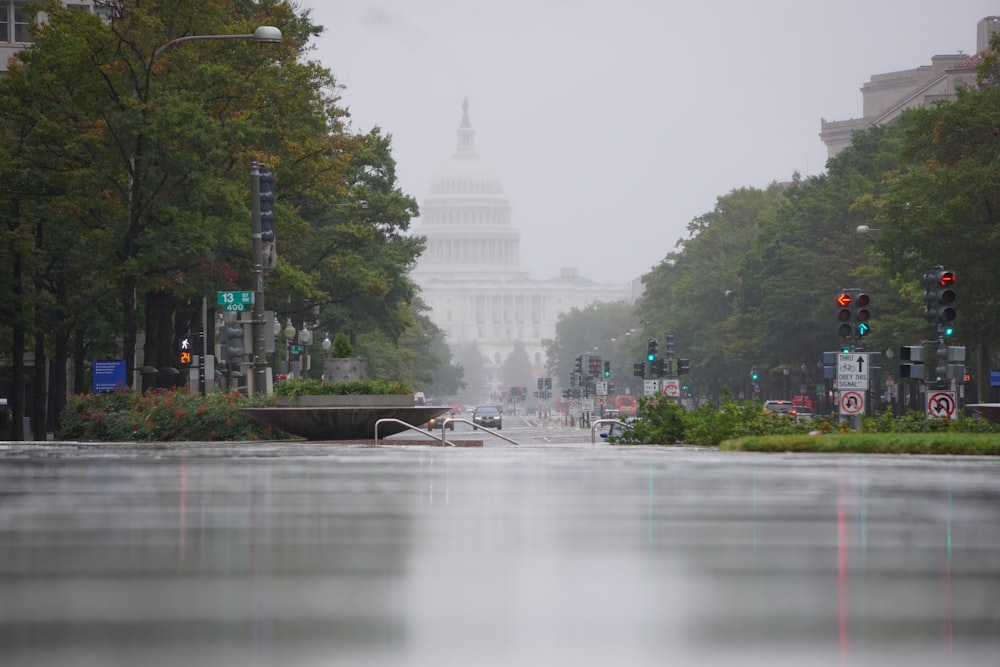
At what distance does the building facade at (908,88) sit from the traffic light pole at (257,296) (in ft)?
219

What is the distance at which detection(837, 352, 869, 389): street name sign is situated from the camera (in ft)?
132

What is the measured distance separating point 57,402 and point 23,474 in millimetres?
40609

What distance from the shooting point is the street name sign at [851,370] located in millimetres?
40156

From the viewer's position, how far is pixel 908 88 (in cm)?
16275

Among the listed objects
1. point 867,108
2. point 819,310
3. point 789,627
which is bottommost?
point 789,627

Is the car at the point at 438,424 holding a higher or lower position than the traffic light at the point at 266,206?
lower

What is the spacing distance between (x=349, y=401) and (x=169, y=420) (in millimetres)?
4177

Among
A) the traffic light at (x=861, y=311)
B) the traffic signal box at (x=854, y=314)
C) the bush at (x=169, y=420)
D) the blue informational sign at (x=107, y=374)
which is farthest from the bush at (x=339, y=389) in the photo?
the blue informational sign at (x=107, y=374)

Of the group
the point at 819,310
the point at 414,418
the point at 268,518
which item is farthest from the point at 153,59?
the point at 819,310

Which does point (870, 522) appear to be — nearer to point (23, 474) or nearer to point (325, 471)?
point (325, 471)

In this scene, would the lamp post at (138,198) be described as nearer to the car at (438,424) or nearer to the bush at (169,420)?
the bush at (169,420)

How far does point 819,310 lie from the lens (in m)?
88.4

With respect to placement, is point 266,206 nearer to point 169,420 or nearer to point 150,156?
point 169,420

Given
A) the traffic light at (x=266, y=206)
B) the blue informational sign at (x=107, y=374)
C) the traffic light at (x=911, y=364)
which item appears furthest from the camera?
the blue informational sign at (x=107, y=374)
